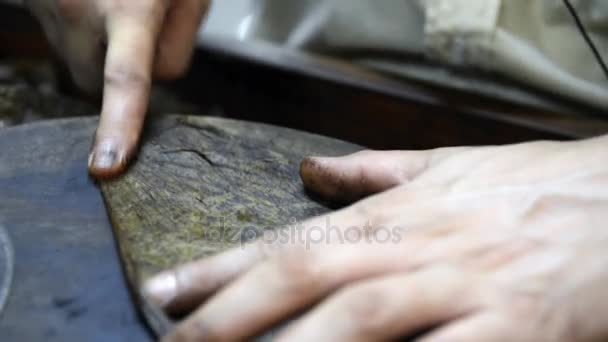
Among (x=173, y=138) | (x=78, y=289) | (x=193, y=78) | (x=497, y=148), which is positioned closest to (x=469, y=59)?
(x=497, y=148)

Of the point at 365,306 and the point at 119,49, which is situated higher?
the point at 365,306

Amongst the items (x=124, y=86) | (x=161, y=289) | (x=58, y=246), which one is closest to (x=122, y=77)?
(x=124, y=86)

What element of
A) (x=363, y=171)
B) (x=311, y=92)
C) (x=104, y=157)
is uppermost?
(x=363, y=171)

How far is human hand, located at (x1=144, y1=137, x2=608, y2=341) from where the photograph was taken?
0.54 m

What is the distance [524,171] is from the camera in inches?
28.9

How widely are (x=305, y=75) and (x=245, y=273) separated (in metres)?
0.91

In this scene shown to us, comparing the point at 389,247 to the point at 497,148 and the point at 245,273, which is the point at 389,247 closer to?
the point at 245,273

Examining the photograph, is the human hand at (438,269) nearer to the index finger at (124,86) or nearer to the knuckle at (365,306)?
the knuckle at (365,306)

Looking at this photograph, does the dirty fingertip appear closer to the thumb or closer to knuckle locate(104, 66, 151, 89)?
A: knuckle locate(104, 66, 151, 89)

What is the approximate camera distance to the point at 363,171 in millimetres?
783

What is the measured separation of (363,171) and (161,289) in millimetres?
310

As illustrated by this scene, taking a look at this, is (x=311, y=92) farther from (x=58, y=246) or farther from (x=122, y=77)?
(x=58, y=246)

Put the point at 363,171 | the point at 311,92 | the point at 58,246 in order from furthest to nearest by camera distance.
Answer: the point at 311,92 < the point at 363,171 < the point at 58,246

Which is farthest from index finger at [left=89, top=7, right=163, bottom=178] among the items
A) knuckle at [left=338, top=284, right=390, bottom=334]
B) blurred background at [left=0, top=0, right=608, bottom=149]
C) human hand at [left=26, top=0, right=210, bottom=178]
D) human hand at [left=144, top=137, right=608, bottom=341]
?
knuckle at [left=338, top=284, right=390, bottom=334]
